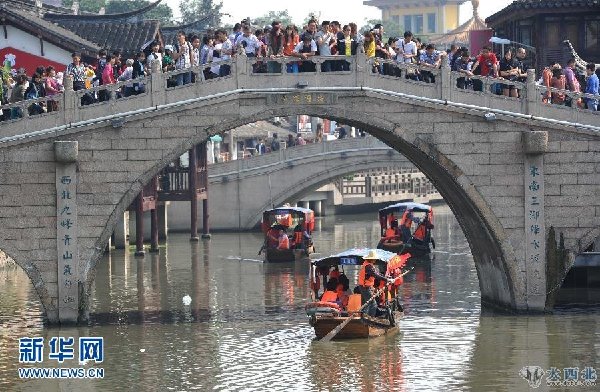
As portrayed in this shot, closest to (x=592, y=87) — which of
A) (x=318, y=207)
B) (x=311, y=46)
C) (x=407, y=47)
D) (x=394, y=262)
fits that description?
(x=407, y=47)

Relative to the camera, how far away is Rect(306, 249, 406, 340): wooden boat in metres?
31.2

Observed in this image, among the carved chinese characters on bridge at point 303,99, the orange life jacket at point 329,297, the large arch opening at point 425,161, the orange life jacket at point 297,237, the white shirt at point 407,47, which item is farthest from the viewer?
the orange life jacket at point 297,237

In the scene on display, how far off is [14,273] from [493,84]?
1773 centimetres

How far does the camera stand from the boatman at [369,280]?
32094mm

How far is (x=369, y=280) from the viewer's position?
3262cm

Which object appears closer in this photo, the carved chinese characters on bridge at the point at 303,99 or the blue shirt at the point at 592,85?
the carved chinese characters on bridge at the point at 303,99

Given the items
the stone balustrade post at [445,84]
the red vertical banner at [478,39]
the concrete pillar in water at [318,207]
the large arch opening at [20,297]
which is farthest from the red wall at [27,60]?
the concrete pillar in water at [318,207]

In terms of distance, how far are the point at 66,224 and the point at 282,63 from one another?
580 centimetres

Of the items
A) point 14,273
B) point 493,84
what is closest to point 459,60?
point 493,84

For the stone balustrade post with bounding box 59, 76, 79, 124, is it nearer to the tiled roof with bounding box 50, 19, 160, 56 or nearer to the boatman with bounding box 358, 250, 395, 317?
the boatman with bounding box 358, 250, 395, 317

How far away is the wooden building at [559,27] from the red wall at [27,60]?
49.6 feet

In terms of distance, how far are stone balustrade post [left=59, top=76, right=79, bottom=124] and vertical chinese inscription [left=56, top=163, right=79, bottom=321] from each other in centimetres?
→ 100

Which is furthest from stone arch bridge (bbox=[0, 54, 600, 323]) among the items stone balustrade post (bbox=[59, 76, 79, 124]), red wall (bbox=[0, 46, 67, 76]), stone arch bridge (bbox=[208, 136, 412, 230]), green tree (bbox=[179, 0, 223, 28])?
green tree (bbox=[179, 0, 223, 28])

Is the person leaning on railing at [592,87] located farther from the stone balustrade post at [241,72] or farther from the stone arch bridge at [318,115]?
the stone balustrade post at [241,72]
